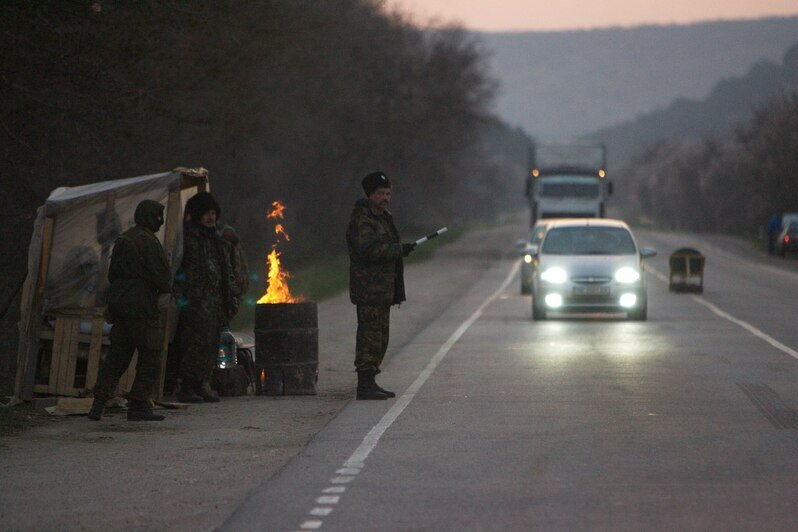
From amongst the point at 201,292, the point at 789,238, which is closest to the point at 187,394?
the point at 201,292

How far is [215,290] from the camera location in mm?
13961

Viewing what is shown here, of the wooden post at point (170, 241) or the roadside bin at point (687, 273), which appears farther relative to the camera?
the roadside bin at point (687, 273)

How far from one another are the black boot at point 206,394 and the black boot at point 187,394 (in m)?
0.08

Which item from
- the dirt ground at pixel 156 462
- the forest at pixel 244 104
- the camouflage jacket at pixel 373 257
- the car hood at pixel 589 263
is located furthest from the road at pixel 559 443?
the forest at pixel 244 104

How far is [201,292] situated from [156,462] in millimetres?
3579

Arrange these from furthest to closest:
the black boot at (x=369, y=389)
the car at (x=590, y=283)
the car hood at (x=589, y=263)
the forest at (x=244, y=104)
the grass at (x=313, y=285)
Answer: the grass at (x=313, y=285) → the car hood at (x=589, y=263) → the car at (x=590, y=283) → the forest at (x=244, y=104) → the black boot at (x=369, y=389)

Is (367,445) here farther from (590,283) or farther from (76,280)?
(590,283)

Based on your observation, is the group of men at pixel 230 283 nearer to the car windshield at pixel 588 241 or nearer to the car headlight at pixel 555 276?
the car headlight at pixel 555 276

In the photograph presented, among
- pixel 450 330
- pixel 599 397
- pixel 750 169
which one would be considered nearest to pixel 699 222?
pixel 750 169

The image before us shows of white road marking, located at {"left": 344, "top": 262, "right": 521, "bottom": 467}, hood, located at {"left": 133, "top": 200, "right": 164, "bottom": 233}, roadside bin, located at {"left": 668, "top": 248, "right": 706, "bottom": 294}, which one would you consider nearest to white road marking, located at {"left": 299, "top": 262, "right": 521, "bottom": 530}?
white road marking, located at {"left": 344, "top": 262, "right": 521, "bottom": 467}

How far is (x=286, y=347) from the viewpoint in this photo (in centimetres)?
1446

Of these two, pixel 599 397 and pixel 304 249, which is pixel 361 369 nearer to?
pixel 599 397

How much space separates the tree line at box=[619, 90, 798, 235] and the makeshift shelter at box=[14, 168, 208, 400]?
7201 cm

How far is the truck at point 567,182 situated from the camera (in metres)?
52.2
